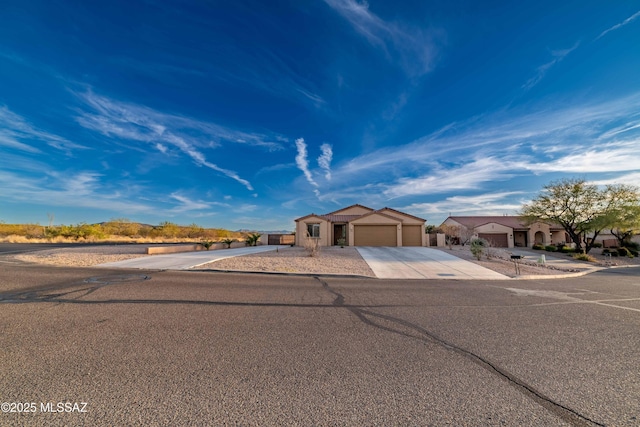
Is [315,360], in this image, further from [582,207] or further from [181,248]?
[582,207]

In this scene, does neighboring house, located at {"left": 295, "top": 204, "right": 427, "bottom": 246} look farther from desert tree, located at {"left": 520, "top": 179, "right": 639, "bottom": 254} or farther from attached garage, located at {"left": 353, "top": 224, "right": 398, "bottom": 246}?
desert tree, located at {"left": 520, "top": 179, "right": 639, "bottom": 254}

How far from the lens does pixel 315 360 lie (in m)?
3.67

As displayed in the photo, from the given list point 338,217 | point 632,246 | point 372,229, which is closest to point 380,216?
point 372,229

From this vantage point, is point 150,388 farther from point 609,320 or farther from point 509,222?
point 509,222

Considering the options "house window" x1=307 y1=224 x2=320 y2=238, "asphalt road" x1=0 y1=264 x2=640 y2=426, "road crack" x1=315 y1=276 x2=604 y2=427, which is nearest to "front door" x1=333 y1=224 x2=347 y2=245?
"house window" x1=307 y1=224 x2=320 y2=238

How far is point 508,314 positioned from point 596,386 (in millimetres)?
3248

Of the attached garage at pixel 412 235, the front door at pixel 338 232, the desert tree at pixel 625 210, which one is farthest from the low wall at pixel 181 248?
the desert tree at pixel 625 210

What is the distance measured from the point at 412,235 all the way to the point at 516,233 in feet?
58.5

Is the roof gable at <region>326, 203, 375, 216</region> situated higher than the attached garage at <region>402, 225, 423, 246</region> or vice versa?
the roof gable at <region>326, 203, 375, 216</region>

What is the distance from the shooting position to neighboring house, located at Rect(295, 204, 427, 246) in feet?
95.8

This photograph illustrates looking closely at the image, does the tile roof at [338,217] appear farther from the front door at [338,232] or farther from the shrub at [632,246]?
the shrub at [632,246]

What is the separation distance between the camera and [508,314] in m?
6.12

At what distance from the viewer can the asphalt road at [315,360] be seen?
8.40ft

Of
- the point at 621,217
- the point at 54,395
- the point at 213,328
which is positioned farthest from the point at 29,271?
the point at 621,217
